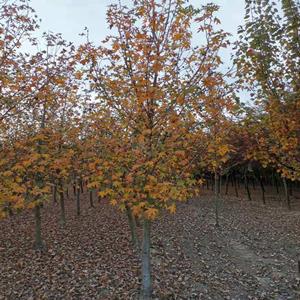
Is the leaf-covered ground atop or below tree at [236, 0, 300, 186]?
below

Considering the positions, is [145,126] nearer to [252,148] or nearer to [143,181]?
[143,181]

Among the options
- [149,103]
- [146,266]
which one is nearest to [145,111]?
[149,103]

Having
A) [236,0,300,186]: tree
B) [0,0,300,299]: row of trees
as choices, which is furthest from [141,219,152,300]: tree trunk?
[236,0,300,186]: tree

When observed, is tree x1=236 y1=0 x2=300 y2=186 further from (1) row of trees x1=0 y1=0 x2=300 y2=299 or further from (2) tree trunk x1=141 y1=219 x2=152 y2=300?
(2) tree trunk x1=141 y1=219 x2=152 y2=300

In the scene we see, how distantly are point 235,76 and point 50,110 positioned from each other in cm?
892

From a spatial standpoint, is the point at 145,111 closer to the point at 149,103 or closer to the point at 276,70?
the point at 149,103

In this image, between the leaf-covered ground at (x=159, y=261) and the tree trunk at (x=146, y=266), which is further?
the leaf-covered ground at (x=159, y=261)

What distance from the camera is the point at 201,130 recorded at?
21.3ft

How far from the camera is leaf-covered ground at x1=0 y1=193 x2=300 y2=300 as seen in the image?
7.96 m

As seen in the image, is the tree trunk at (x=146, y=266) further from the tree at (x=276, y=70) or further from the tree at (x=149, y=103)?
the tree at (x=276, y=70)

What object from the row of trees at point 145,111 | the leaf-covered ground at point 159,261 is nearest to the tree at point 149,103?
the row of trees at point 145,111

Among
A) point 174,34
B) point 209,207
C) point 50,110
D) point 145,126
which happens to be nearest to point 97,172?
point 145,126

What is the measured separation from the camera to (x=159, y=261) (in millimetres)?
9922

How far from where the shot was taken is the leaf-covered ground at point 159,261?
796 cm
